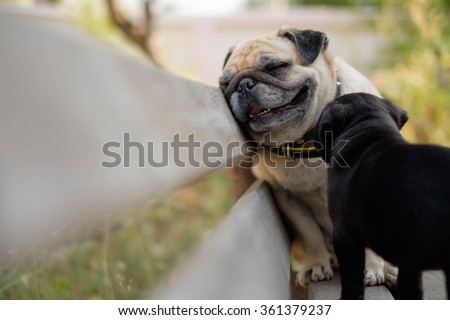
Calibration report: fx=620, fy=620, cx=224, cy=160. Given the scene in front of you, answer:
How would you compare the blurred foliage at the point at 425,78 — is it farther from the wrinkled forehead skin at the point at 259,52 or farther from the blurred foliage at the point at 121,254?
the wrinkled forehead skin at the point at 259,52

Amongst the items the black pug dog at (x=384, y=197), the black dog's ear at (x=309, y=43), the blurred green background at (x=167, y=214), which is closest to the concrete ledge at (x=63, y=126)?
the black pug dog at (x=384, y=197)

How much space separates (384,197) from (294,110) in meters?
0.93

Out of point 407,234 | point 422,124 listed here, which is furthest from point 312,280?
point 422,124

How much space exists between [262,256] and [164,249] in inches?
134

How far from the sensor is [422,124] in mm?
5887

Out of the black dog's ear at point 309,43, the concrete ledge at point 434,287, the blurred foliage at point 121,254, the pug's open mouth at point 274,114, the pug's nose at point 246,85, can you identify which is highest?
the black dog's ear at point 309,43

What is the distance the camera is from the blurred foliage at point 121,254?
286cm

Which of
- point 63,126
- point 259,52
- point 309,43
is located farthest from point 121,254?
point 63,126

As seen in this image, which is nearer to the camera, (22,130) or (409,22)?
(22,130)

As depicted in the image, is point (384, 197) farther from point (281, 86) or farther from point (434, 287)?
point (281, 86)

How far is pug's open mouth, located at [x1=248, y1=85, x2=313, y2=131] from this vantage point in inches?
96.7

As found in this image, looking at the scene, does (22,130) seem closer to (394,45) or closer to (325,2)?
(394,45)

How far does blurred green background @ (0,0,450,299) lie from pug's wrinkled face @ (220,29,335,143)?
0.94 metres

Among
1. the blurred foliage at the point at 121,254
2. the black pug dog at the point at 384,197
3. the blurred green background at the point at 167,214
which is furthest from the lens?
the blurred green background at the point at 167,214
